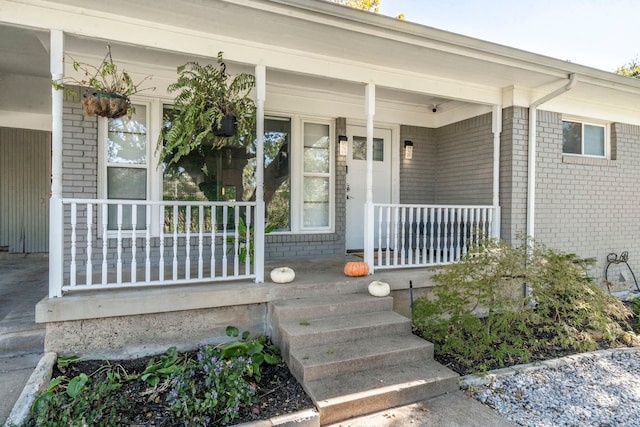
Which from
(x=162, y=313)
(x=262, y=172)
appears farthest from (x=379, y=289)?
(x=162, y=313)

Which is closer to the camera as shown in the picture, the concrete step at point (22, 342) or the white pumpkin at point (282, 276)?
the concrete step at point (22, 342)

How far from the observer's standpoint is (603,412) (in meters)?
2.60

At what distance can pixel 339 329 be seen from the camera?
3.03 m

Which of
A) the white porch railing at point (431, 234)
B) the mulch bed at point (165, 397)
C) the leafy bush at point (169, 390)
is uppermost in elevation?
the white porch railing at point (431, 234)

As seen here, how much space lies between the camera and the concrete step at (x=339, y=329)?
115 inches

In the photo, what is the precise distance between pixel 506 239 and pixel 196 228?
13.6 feet

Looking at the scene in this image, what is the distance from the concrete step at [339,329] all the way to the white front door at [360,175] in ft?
8.47

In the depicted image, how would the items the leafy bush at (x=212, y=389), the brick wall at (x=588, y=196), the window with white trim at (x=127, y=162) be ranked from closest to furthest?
the leafy bush at (x=212, y=389) < the window with white trim at (x=127, y=162) < the brick wall at (x=588, y=196)

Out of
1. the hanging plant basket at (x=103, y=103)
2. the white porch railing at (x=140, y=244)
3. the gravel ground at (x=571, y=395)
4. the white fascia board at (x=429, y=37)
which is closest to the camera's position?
the gravel ground at (x=571, y=395)

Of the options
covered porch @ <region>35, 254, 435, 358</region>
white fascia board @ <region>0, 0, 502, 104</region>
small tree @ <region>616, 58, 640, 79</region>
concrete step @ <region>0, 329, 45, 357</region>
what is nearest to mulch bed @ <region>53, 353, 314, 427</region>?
covered porch @ <region>35, 254, 435, 358</region>

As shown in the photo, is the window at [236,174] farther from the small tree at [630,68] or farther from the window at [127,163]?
the small tree at [630,68]

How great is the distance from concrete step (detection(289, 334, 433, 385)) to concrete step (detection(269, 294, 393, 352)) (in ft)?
1.22

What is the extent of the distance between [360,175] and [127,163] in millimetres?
3336

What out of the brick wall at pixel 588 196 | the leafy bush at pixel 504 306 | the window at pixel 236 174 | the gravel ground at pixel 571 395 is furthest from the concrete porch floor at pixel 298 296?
the brick wall at pixel 588 196
